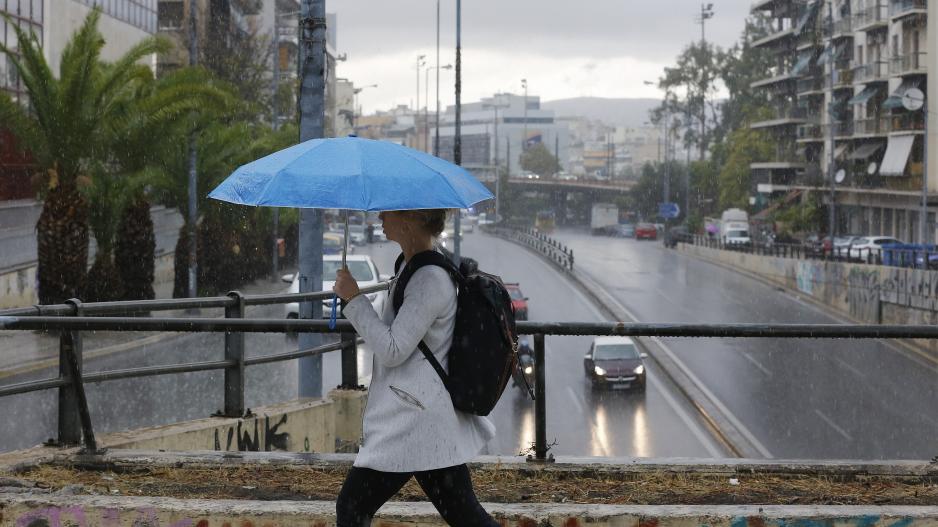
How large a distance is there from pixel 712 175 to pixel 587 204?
57.1m

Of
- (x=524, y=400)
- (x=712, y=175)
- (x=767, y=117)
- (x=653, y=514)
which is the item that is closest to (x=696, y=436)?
(x=524, y=400)

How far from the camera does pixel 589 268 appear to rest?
68062mm

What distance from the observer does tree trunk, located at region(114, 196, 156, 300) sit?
29.8 metres

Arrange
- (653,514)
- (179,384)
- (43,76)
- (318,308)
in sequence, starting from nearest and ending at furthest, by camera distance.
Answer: (653,514), (318,308), (179,384), (43,76)

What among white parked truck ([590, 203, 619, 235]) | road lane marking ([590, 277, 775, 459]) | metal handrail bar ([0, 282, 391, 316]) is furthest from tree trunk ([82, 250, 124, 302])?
white parked truck ([590, 203, 619, 235])

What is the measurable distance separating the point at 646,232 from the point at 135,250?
7408 centimetres

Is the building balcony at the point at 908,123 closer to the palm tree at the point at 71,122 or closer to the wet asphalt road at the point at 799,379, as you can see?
the wet asphalt road at the point at 799,379

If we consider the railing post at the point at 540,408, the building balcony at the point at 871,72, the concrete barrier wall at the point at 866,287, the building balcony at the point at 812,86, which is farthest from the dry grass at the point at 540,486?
the building balcony at the point at 812,86

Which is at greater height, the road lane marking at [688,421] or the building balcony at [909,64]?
the building balcony at [909,64]

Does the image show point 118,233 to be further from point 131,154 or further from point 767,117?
point 767,117

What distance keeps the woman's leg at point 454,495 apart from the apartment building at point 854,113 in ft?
171

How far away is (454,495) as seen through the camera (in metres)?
4.16

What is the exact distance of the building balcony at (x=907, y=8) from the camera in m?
56.8

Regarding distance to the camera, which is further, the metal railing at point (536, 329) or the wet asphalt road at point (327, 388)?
the wet asphalt road at point (327, 388)
